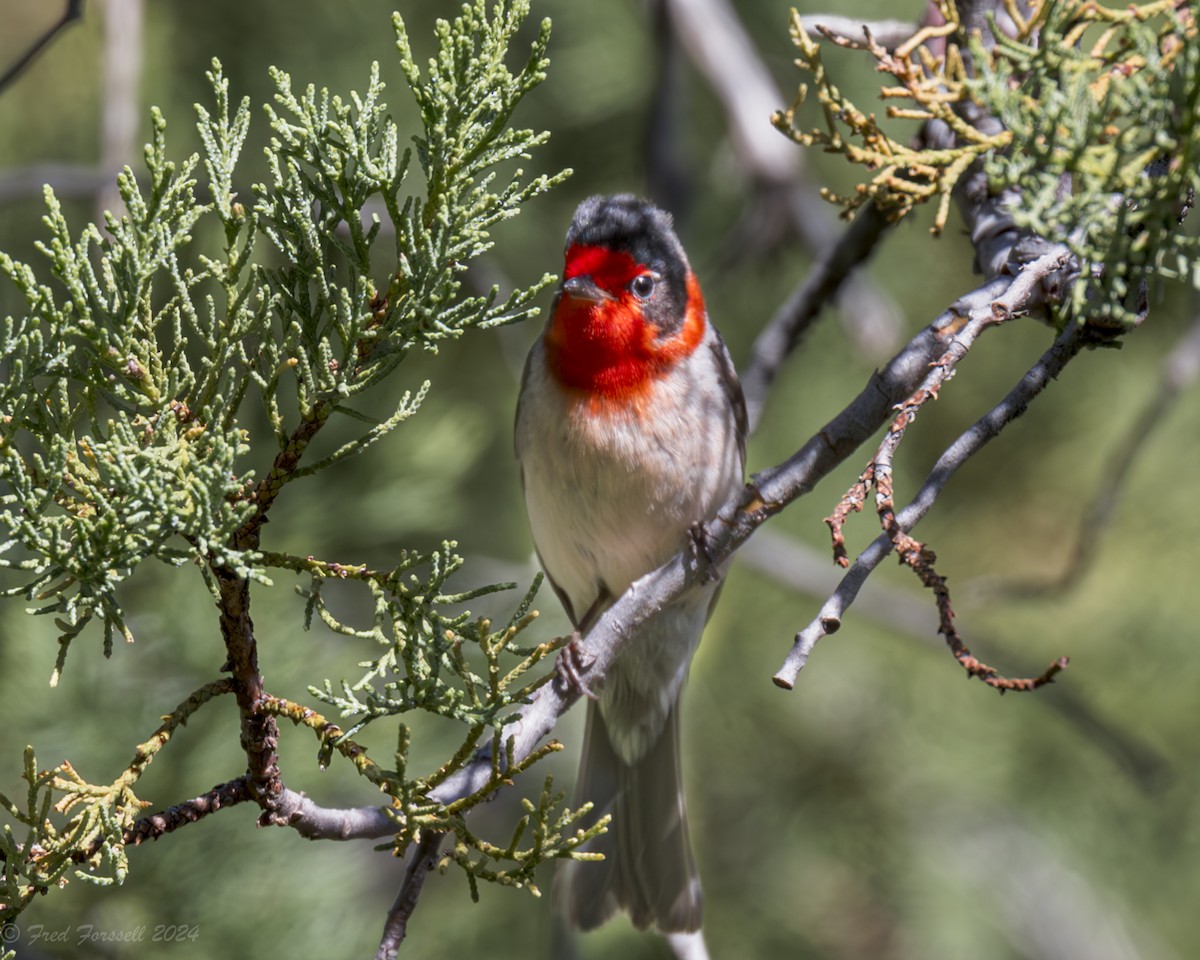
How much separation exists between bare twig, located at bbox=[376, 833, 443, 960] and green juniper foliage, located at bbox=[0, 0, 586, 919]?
0.22 metres

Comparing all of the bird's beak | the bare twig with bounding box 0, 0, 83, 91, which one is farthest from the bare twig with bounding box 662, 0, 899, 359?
the bare twig with bounding box 0, 0, 83, 91

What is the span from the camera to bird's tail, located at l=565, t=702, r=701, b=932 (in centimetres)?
367

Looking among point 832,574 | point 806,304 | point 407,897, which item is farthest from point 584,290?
point 407,897

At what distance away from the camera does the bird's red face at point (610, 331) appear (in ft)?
11.9

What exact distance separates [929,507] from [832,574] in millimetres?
2695

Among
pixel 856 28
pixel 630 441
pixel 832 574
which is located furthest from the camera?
pixel 832 574

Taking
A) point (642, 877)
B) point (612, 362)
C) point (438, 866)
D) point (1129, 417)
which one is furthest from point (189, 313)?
point (1129, 417)

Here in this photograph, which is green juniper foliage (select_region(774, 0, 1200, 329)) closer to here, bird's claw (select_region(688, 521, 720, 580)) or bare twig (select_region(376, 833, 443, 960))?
bird's claw (select_region(688, 521, 720, 580))

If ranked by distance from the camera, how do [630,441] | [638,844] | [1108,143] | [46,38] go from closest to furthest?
1. [1108,143]
2. [46,38]
3. [630,441]
4. [638,844]

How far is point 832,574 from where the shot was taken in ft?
15.1

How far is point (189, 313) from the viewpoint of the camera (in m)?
1.87

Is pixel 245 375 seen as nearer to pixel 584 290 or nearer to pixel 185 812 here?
pixel 185 812

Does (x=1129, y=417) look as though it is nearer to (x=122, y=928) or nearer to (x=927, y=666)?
(x=927, y=666)

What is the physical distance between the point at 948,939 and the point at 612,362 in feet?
8.93
